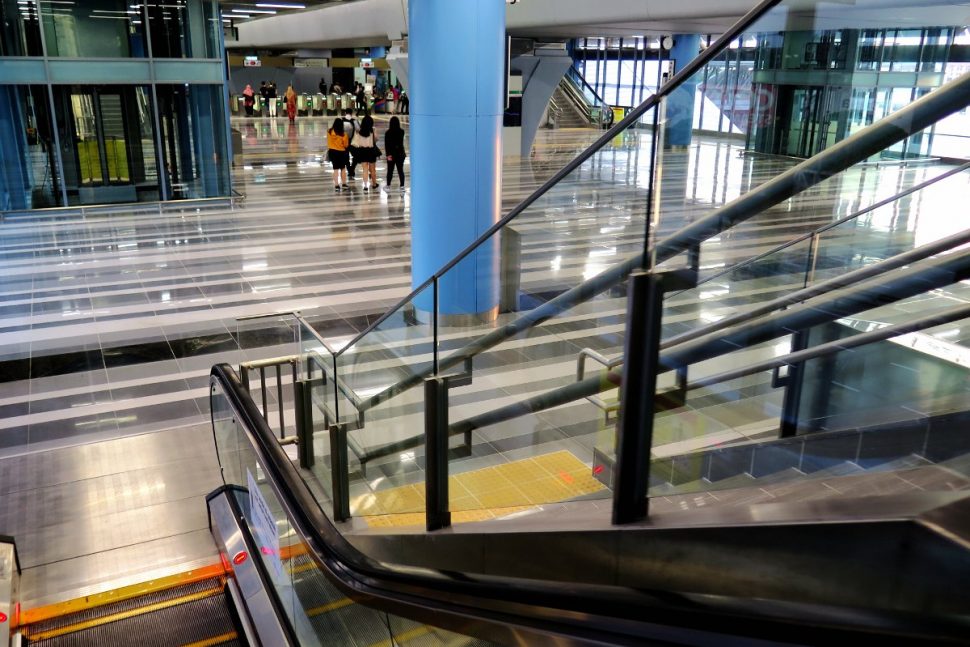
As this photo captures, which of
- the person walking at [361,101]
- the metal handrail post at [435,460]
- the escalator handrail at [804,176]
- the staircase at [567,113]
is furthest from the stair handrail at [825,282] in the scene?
the person walking at [361,101]

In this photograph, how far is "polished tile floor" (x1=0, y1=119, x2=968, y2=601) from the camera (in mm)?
2330

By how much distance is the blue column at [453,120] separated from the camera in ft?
24.6

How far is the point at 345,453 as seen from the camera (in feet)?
15.3

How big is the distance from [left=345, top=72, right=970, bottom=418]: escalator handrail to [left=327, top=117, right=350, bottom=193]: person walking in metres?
13.5

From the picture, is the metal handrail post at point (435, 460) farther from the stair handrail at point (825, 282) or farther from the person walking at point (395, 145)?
the person walking at point (395, 145)

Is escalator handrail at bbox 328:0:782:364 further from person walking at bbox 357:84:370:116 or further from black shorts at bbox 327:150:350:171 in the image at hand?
person walking at bbox 357:84:370:116

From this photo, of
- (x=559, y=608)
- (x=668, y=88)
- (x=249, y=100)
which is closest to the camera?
(x=559, y=608)

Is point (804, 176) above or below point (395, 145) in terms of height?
above

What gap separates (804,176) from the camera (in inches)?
81.0

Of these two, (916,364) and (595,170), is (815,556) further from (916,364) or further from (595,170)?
(595,170)

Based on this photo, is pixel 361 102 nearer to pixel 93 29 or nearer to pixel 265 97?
pixel 265 97

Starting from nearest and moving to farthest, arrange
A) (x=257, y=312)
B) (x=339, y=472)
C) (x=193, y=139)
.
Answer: (x=339, y=472) → (x=257, y=312) → (x=193, y=139)

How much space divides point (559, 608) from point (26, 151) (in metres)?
14.4

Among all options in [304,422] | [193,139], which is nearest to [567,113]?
[193,139]
